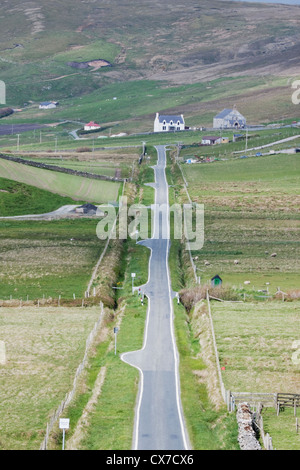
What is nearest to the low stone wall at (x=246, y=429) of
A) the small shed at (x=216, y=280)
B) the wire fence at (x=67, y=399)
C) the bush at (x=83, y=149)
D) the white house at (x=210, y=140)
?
the wire fence at (x=67, y=399)

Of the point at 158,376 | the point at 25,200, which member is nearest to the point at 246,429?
the point at 158,376

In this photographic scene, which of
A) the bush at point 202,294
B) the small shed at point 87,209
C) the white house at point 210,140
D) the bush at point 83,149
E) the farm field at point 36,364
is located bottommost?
the farm field at point 36,364

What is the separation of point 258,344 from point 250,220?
4955cm

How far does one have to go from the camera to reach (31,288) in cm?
6588

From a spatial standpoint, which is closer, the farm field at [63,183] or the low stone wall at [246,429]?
the low stone wall at [246,429]

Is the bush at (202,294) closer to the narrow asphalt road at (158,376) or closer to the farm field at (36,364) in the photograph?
the narrow asphalt road at (158,376)

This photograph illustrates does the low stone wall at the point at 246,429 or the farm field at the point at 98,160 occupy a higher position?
the farm field at the point at 98,160

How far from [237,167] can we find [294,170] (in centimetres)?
1057

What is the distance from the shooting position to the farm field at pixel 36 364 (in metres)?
36.9

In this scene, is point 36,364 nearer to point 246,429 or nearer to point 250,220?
point 246,429

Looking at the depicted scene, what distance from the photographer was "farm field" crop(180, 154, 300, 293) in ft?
230

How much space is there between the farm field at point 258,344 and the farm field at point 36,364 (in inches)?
316

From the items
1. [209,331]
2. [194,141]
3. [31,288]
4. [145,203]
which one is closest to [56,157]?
[194,141]
